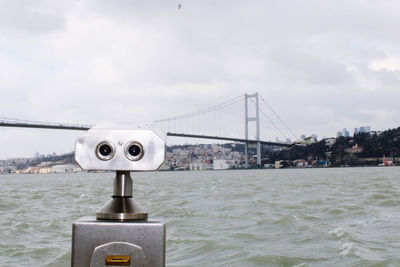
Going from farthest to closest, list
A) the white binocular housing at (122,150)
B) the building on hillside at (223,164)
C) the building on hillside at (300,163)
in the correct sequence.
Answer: the building on hillside at (300,163) → the building on hillside at (223,164) → the white binocular housing at (122,150)

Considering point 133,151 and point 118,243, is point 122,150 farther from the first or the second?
point 118,243

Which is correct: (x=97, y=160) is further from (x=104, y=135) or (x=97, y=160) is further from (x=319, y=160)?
(x=319, y=160)

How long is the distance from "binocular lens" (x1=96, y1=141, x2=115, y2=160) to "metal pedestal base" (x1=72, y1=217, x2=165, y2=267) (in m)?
0.11

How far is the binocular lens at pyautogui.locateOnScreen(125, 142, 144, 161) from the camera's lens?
2.37 ft

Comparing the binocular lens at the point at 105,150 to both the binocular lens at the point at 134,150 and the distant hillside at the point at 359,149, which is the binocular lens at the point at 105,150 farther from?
the distant hillside at the point at 359,149

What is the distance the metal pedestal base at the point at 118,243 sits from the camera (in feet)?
2.40

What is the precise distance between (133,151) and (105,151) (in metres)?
0.05

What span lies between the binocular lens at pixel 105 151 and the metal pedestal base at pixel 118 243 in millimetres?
110

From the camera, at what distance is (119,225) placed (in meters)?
0.74

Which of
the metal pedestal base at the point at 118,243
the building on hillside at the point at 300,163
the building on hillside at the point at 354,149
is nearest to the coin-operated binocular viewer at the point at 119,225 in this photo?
the metal pedestal base at the point at 118,243

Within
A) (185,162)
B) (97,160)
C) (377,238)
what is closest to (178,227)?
(377,238)

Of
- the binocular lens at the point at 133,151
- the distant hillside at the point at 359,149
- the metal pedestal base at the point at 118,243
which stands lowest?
the metal pedestal base at the point at 118,243

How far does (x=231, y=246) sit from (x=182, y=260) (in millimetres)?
570

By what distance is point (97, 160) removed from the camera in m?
0.73
